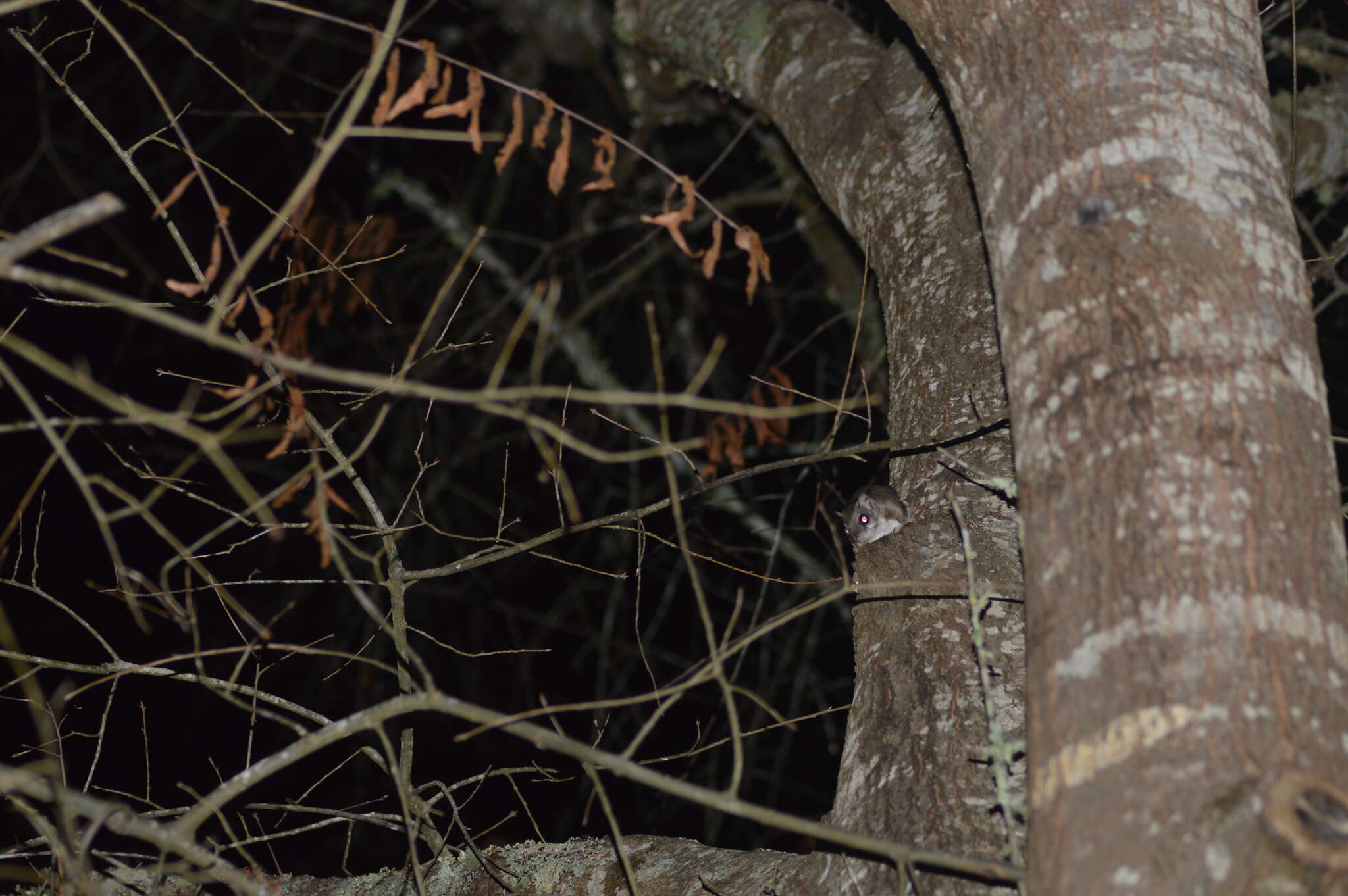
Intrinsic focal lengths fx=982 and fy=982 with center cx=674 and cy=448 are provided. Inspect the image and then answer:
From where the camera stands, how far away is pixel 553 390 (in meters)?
1.29

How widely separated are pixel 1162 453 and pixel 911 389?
1176 mm

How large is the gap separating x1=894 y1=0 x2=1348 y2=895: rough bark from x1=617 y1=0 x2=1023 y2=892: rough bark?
0.47 meters

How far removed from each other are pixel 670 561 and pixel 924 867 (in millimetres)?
5419

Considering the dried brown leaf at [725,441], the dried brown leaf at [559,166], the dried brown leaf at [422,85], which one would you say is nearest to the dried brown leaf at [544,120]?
the dried brown leaf at [559,166]

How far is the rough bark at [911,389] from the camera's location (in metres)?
1.63

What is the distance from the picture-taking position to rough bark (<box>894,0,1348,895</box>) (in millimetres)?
1045

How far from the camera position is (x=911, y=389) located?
91.7 inches

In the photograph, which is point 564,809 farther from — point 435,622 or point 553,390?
point 553,390

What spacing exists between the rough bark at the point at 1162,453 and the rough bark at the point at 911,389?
469mm

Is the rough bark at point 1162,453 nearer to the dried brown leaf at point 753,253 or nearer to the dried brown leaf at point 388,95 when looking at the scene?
the dried brown leaf at point 753,253

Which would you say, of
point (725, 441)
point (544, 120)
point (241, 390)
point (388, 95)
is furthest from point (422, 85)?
point (725, 441)

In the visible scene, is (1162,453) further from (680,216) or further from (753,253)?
(753,253)

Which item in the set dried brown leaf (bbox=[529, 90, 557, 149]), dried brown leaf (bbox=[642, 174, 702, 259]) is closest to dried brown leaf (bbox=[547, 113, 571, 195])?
dried brown leaf (bbox=[529, 90, 557, 149])

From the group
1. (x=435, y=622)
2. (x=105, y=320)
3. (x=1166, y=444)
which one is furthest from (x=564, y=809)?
(x=1166, y=444)
